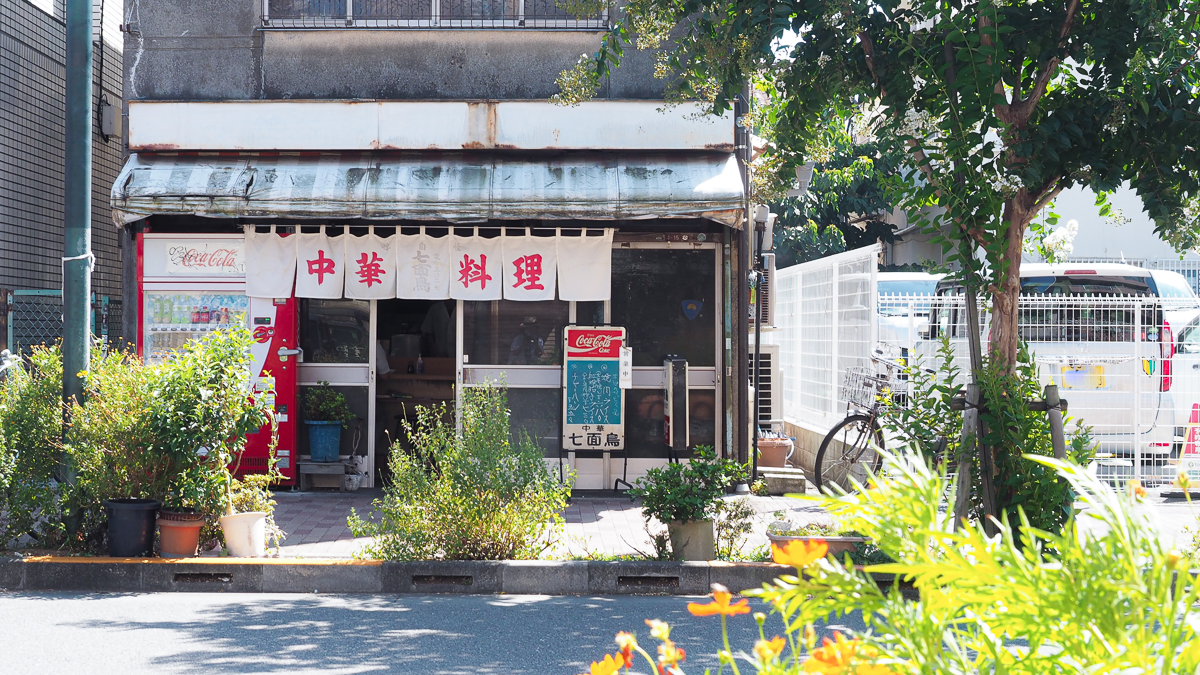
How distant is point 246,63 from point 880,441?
8303 mm

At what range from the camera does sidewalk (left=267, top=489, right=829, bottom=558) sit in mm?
8695

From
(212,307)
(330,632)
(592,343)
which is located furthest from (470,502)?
(212,307)

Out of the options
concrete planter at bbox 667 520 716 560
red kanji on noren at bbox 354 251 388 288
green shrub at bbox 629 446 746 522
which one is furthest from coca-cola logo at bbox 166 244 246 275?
concrete planter at bbox 667 520 716 560

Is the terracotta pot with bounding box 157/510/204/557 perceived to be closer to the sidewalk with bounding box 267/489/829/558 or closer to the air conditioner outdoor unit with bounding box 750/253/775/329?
the sidewalk with bounding box 267/489/829/558

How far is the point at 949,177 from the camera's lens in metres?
7.39

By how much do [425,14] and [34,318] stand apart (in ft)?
20.6

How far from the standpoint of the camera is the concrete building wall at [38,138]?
42.2 ft

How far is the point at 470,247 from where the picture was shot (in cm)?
1162

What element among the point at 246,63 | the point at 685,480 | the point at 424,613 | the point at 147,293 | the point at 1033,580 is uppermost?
the point at 246,63

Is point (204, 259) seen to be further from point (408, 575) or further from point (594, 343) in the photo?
point (408, 575)

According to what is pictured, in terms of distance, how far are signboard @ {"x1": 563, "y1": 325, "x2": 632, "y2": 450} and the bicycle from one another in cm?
243

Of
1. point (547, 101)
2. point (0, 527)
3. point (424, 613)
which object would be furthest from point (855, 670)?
point (547, 101)

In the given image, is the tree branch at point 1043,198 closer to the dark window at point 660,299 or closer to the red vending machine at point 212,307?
the dark window at point 660,299

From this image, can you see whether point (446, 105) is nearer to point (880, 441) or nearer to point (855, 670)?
point (880, 441)
